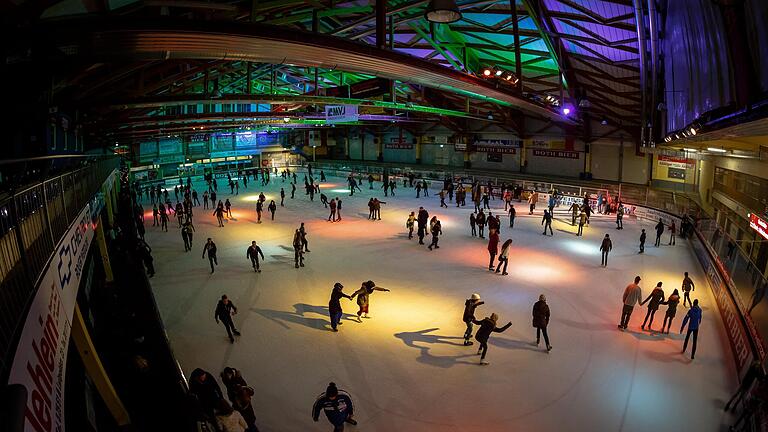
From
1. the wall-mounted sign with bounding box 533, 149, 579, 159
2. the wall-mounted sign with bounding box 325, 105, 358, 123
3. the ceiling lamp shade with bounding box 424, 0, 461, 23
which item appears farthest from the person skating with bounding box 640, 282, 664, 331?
the wall-mounted sign with bounding box 533, 149, 579, 159

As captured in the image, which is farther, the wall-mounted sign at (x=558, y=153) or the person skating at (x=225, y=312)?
the wall-mounted sign at (x=558, y=153)

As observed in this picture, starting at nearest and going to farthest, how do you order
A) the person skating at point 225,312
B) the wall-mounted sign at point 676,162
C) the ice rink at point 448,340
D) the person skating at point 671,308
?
the ice rink at point 448,340 → the person skating at point 225,312 → the person skating at point 671,308 → the wall-mounted sign at point 676,162

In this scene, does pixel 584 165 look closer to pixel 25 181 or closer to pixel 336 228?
pixel 336 228

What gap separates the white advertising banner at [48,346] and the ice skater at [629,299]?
10196 millimetres

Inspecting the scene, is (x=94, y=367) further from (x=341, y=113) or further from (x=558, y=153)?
(x=558, y=153)

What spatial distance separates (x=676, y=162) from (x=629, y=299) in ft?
85.7

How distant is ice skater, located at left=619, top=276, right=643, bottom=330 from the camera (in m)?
9.77

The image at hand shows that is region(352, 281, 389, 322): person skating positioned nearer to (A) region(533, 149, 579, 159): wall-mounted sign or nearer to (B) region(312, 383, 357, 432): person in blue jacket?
(B) region(312, 383, 357, 432): person in blue jacket

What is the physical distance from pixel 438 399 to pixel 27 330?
6.08 m

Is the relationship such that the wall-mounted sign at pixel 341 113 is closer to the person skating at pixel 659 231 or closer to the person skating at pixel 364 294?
the person skating at pixel 364 294

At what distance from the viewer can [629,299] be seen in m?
9.97

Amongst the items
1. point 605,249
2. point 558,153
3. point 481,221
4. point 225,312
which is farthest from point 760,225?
point 558,153

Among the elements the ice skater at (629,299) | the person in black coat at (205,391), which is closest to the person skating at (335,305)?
the person in black coat at (205,391)

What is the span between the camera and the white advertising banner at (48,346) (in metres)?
2.67
